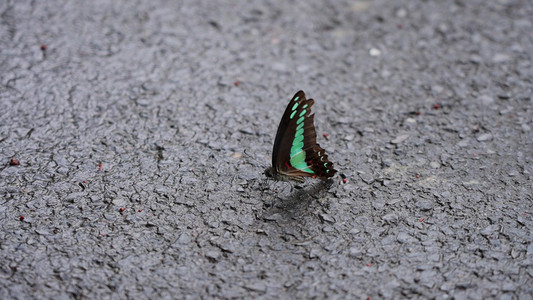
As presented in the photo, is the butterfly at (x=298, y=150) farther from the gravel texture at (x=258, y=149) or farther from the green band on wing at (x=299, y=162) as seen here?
the gravel texture at (x=258, y=149)

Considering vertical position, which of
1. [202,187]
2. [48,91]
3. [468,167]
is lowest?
[468,167]

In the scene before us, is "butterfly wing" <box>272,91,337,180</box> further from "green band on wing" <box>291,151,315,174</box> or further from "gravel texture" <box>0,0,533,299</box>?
"gravel texture" <box>0,0,533,299</box>

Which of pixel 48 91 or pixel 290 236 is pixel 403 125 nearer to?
pixel 290 236

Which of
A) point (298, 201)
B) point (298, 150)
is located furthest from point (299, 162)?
point (298, 201)

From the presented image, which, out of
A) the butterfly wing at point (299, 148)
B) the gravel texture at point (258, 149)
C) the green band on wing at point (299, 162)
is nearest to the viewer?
the gravel texture at point (258, 149)

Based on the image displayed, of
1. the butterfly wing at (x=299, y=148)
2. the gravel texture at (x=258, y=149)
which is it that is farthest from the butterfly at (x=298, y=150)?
the gravel texture at (x=258, y=149)

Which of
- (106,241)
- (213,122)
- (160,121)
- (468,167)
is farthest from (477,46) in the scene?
(106,241)

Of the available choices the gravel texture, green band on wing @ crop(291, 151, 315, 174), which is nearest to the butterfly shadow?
the gravel texture
